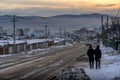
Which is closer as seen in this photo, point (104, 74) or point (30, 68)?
point (104, 74)

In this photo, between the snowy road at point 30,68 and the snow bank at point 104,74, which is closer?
the snow bank at point 104,74

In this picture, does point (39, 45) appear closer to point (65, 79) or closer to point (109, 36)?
point (109, 36)

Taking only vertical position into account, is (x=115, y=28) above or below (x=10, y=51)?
above

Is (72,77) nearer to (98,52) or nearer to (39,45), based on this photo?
(98,52)

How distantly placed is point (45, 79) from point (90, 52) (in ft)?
24.7

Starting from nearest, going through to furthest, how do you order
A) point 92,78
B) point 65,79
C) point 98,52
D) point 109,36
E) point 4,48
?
point 65,79 → point 92,78 → point 98,52 → point 4,48 → point 109,36

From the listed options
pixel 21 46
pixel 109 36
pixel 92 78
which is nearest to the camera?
pixel 92 78


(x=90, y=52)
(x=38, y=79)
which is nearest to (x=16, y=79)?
(x=38, y=79)

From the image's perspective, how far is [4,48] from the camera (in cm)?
7756

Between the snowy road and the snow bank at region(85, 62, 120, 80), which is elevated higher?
the snow bank at region(85, 62, 120, 80)

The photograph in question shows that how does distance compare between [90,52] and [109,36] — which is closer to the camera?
[90,52]

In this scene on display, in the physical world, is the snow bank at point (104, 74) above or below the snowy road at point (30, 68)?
above

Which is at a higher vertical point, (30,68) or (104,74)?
(104,74)

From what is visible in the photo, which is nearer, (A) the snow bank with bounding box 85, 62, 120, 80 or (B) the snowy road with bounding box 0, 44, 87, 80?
(A) the snow bank with bounding box 85, 62, 120, 80
